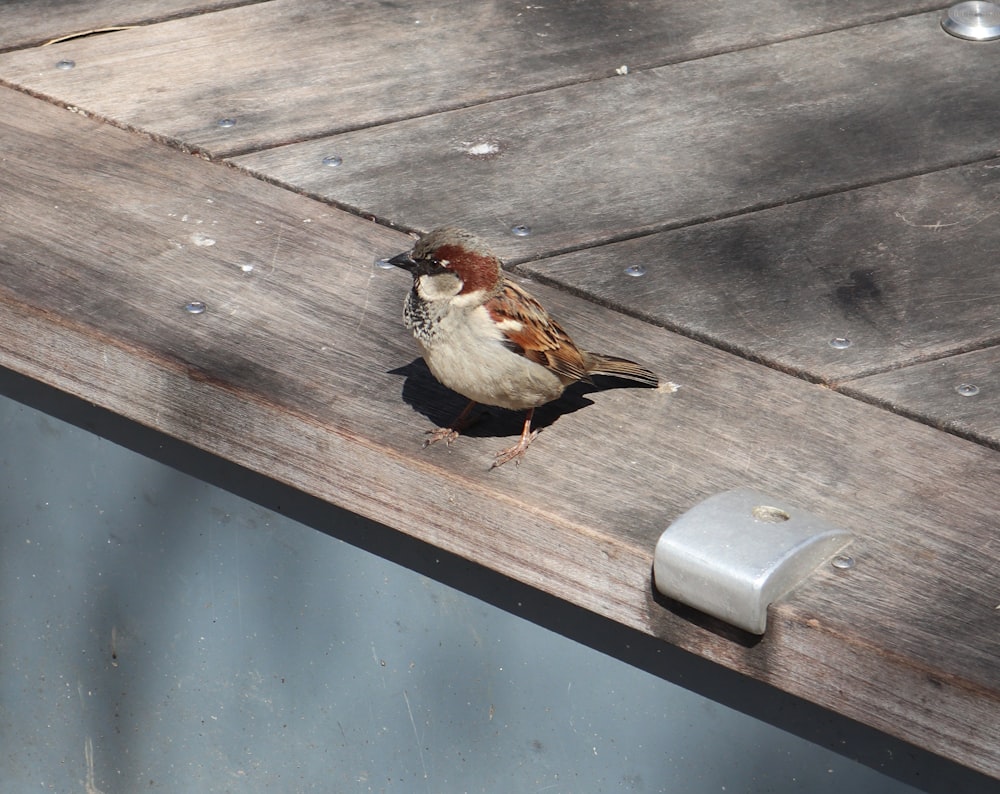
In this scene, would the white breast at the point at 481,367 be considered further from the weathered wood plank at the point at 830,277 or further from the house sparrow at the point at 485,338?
the weathered wood plank at the point at 830,277

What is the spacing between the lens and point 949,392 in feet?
6.34

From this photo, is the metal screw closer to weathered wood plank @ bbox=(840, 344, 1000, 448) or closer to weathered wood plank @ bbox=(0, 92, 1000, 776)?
weathered wood plank @ bbox=(840, 344, 1000, 448)

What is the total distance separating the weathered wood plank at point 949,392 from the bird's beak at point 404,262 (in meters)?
0.68

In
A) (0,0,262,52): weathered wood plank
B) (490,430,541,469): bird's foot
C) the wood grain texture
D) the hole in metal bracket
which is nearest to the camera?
the hole in metal bracket

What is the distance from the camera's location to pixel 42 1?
312 centimetres

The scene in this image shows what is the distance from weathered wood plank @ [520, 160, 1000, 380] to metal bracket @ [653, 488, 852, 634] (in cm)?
42

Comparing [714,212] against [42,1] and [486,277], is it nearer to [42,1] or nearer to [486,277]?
[486,277]

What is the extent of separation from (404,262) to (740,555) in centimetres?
79

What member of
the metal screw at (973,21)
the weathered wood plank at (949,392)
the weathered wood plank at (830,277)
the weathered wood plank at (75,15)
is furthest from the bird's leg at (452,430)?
the metal screw at (973,21)

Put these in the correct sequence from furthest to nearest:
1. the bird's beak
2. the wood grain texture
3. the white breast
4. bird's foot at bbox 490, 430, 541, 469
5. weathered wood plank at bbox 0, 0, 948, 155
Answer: weathered wood plank at bbox 0, 0, 948, 155 → the wood grain texture → the bird's beak → the white breast → bird's foot at bbox 490, 430, 541, 469

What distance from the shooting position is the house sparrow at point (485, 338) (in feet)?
6.31

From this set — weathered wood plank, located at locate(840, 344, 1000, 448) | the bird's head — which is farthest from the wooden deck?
the bird's head

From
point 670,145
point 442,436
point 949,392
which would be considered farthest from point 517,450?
point 670,145

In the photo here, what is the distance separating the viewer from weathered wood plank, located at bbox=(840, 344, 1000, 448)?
187 centimetres
